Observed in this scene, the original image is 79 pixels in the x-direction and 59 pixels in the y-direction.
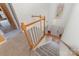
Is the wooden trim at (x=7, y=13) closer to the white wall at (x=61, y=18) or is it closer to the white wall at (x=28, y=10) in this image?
the white wall at (x=28, y=10)

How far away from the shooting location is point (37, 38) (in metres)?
1.43

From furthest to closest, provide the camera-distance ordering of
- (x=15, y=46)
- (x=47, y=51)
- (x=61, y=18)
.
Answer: (x=47, y=51)
(x=15, y=46)
(x=61, y=18)

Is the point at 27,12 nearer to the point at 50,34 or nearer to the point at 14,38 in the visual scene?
the point at 14,38

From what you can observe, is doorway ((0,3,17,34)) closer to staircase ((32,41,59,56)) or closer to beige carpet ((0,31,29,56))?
beige carpet ((0,31,29,56))

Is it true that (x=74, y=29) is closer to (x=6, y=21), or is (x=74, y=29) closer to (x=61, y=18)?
(x=61, y=18)

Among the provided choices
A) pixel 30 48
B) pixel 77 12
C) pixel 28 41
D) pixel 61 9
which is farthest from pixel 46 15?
pixel 30 48

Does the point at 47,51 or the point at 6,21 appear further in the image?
the point at 47,51

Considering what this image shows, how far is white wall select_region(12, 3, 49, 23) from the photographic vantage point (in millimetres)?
932

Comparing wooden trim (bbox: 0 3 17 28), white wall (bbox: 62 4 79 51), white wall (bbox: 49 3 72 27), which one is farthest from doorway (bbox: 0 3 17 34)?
white wall (bbox: 62 4 79 51)

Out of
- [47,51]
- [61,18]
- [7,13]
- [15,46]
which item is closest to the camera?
[7,13]

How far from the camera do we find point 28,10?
38.5 inches

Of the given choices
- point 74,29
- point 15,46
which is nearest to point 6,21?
point 15,46

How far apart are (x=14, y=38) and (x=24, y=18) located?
11.2 inches

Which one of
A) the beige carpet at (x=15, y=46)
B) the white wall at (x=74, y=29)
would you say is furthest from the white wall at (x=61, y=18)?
the beige carpet at (x=15, y=46)
